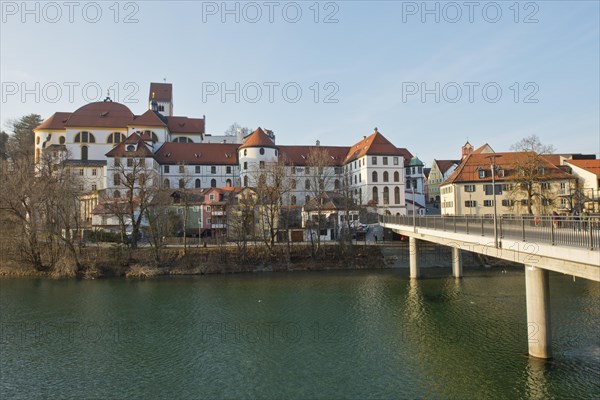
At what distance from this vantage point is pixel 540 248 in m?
14.4

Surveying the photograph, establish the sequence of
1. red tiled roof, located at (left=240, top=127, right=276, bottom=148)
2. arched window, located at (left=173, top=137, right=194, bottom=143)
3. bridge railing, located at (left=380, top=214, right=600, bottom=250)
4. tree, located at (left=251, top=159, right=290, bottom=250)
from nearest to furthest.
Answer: bridge railing, located at (left=380, top=214, right=600, bottom=250), tree, located at (left=251, top=159, right=290, bottom=250), red tiled roof, located at (left=240, top=127, right=276, bottom=148), arched window, located at (left=173, top=137, right=194, bottom=143)

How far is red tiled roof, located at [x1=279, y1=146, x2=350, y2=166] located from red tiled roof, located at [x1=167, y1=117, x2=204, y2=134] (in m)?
21.0

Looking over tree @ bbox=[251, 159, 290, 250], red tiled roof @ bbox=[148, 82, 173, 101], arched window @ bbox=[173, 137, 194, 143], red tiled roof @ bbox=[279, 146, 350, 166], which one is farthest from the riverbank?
red tiled roof @ bbox=[148, 82, 173, 101]

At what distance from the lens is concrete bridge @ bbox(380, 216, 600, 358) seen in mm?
12406

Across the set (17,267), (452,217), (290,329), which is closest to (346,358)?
(290,329)

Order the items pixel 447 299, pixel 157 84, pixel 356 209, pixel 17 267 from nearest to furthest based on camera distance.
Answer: pixel 447 299, pixel 17 267, pixel 356 209, pixel 157 84

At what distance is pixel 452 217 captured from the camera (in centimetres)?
2703

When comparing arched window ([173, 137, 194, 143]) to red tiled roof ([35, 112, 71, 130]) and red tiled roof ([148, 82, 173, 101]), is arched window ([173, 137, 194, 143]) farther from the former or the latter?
red tiled roof ([148, 82, 173, 101])

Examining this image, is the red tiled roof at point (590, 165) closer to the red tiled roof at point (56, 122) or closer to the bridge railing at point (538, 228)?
the bridge railing at point (538, 228)

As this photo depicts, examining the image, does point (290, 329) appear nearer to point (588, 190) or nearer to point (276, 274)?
point (276, 274)

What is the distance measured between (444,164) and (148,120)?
2867 inches

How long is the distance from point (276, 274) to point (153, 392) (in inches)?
1079

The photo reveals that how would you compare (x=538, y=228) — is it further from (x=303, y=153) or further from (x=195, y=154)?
(x=195, y=154)

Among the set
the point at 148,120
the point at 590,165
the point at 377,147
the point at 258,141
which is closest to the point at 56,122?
the point at 148,120
